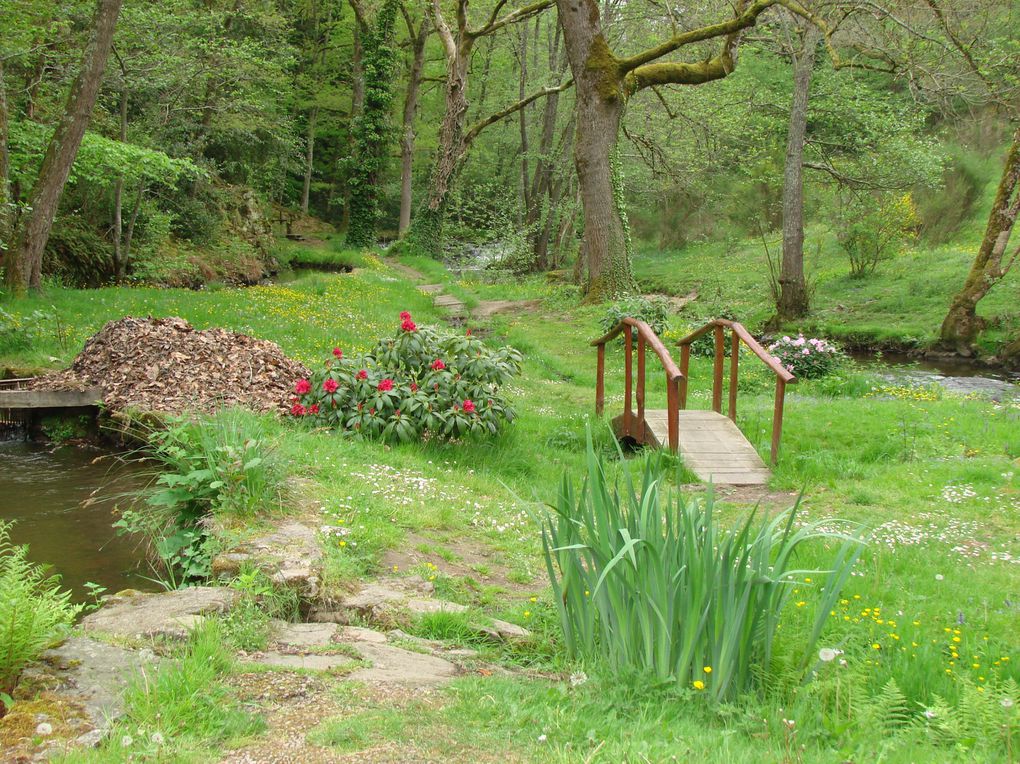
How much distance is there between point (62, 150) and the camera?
1353cm

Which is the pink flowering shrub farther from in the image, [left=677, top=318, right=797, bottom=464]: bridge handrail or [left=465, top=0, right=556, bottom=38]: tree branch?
[left=465, top=0, right=556, bottom=38]: tree branch

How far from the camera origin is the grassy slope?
61.3 ft

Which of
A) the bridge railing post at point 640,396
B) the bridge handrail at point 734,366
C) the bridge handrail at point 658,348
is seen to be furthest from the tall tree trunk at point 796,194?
the bridge railing post at point 640,396

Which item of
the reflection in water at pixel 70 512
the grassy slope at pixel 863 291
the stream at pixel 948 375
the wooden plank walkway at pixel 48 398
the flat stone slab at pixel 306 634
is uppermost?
the grassy slope at pixel 863 291

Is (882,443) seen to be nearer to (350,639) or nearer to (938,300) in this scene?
(350,639)

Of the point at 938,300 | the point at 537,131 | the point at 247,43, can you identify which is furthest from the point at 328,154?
the point at 938,300

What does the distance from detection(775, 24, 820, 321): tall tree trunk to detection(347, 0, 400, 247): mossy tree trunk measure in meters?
17.4

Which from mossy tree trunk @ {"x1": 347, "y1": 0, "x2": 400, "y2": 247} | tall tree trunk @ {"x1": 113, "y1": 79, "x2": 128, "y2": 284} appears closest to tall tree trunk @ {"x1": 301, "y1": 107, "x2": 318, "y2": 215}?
mossy tree trunk @ {"x1": 347, "y1": 0, "x2": 400, "y2": 247}

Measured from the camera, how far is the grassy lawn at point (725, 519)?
9.47 ft

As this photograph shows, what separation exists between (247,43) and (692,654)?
70.1 ft

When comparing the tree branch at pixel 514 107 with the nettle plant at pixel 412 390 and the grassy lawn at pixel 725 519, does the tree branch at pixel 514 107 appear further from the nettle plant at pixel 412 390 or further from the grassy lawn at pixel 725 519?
the nettle plant at pixel 412 390

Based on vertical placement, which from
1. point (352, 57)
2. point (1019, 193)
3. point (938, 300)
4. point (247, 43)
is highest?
point (352, 57)

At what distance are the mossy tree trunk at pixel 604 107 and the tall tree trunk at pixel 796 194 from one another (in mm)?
1711

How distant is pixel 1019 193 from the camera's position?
51.3ft
